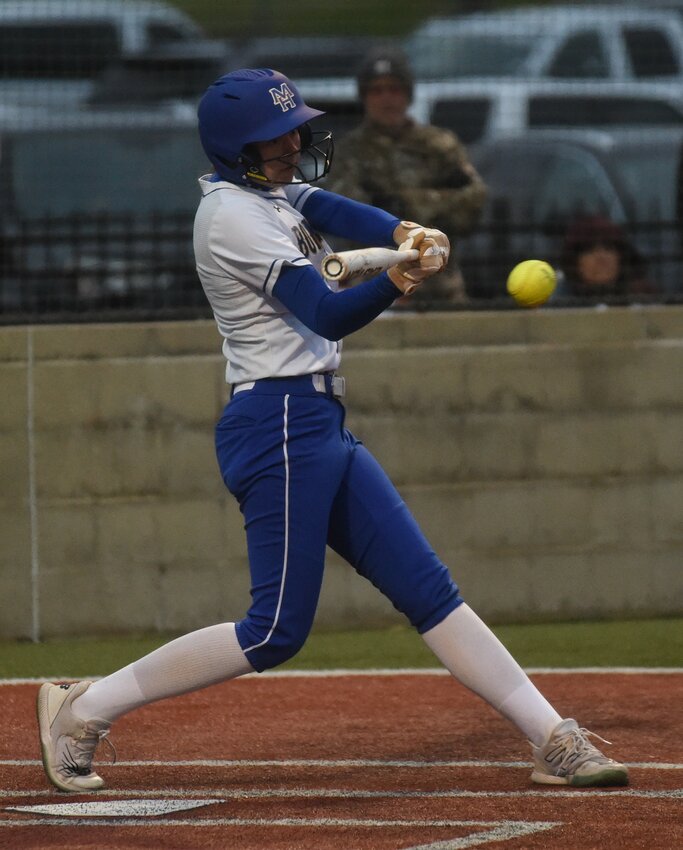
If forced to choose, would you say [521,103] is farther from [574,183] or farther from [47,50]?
[47,50]

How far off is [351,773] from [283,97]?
2.06 m

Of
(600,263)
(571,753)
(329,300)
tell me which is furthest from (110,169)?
(571,753)

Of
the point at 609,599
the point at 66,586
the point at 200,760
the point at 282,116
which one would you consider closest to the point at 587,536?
the point at 609,599

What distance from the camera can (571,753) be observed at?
4.90 meters

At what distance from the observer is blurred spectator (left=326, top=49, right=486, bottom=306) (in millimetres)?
8477

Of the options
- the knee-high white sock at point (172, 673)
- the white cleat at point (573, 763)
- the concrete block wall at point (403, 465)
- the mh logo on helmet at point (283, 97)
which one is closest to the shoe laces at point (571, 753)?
the white cleat at point (573, 763)

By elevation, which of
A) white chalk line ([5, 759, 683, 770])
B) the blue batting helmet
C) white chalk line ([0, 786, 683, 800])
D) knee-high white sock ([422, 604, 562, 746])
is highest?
the blue batting helmet

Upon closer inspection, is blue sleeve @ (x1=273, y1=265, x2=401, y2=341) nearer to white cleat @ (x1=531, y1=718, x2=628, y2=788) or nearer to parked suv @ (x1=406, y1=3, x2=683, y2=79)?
white cleat @ (x1=531, y1=718, x2=628, y2=788)

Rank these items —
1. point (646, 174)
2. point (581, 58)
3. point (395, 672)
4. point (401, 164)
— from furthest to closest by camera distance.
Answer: point (581, 58)
point (646, 174)
point (401, 164)
point (395, 672)

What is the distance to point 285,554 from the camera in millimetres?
4855

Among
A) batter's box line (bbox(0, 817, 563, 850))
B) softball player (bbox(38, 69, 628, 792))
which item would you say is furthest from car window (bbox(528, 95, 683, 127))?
batter's box line (bbox(0, 817, 563, 850))

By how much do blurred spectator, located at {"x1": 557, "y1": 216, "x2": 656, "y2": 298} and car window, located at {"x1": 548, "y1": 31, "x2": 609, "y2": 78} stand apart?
2.01 metres

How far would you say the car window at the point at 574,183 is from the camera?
1052 cm

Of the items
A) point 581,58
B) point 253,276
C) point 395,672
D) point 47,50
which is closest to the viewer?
point 253,276
